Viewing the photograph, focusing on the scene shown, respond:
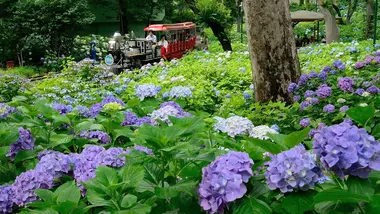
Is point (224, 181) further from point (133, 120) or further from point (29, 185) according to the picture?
point (133, 120)

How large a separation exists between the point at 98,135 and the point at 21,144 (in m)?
0.41

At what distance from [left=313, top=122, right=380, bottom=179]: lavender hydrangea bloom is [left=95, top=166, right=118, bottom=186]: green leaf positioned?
0.61m

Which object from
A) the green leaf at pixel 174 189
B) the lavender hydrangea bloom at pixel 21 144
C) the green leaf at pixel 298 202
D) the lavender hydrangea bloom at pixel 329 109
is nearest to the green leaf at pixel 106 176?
the green leaf at pixel 174 189

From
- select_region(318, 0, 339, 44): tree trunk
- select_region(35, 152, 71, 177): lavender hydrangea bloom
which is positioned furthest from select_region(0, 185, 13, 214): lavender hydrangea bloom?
select_region(318, 0, 339, 44): tree trunk

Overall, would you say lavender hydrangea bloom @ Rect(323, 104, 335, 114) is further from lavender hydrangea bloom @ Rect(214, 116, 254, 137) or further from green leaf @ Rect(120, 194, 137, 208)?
green leaf @ Rect(120, 194, 137, 208)

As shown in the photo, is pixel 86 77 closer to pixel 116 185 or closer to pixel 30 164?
pixel 30 164

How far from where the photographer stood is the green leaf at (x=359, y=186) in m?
1.09

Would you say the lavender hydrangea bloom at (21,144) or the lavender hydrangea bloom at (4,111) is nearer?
the lavender hydrangea bloom at (21,144)

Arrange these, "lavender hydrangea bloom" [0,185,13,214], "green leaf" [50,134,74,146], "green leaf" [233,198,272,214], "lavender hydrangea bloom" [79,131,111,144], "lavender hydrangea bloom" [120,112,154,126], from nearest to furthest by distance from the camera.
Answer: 1. "green leaf" [233,198,272,214]
2. "lavender hydrangea bloom" [0,185,13,214]
3. "green leaf" [50,134,74,146]
4. "lavender hydrangea bloom" [79,131,111,144]
5. "lavender hydrangea bloom" [120,112,154,126]

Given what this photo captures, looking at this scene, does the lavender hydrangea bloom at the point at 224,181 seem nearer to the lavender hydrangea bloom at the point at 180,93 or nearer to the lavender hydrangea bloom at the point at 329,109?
the lavender hydrangea bloom at the point at 180,93

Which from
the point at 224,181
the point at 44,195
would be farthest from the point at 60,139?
the point at 224,181

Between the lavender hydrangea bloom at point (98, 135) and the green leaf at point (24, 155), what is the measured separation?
35 centimetres

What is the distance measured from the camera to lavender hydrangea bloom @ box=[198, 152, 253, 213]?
1136 millimetres

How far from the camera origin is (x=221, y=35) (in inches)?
749
